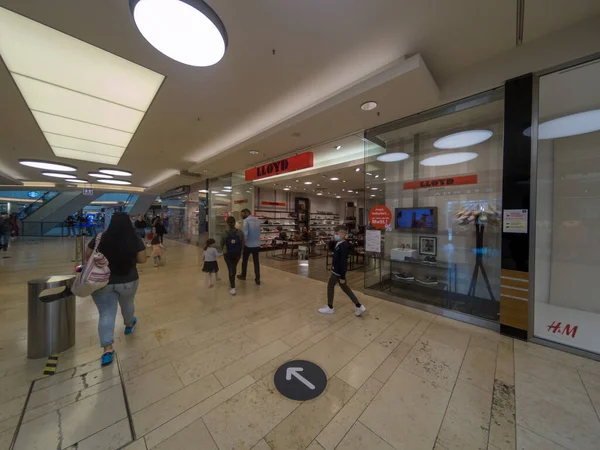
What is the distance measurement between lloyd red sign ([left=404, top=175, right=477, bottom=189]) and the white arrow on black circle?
4343 millimetres

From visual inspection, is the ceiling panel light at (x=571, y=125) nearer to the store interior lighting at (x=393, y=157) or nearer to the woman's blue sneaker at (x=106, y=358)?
the store interior lighting at (x=393, y=157)

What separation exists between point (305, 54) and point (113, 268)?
3338 mm

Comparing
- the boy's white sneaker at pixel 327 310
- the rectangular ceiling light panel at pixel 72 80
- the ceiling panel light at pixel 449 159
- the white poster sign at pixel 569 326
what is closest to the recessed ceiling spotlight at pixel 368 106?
the ceiling panel light at pixel 449 159

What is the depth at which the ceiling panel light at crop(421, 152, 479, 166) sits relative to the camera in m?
4.14

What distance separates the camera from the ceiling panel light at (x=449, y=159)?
4141 mm

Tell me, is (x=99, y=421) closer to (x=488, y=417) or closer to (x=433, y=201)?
(x=488, y=417)

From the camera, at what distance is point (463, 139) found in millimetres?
4113

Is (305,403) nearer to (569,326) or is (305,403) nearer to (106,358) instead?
(106,358)

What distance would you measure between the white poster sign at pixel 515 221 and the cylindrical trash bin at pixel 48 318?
5406 mm

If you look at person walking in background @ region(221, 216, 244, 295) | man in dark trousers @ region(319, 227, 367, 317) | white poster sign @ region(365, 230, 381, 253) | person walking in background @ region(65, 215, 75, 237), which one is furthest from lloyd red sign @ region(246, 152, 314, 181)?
person walking in background @ region(65, 215, 75, 237)

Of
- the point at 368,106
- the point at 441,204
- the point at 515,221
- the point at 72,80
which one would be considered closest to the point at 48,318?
the point at 72,80

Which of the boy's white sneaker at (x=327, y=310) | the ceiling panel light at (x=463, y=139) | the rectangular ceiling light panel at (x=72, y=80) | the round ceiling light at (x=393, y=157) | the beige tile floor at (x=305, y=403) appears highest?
the rectangular ceiling light panel at (x=72, y=80)

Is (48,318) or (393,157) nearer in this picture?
(48,318)

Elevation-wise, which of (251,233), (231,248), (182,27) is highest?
(182,27)
